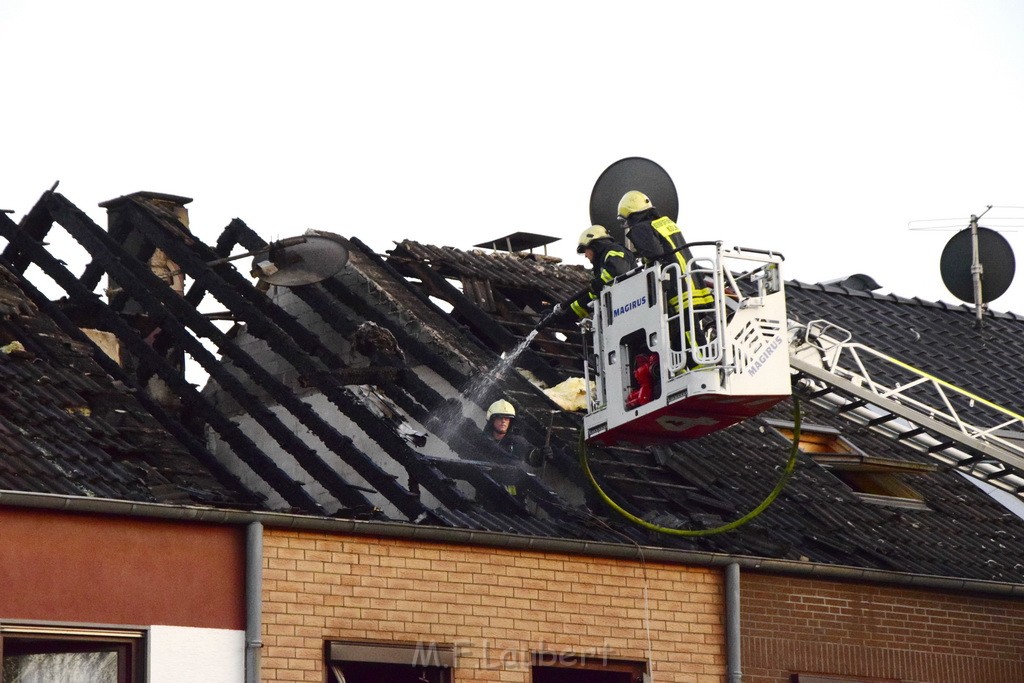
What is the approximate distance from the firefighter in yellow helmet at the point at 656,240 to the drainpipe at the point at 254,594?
3867mm

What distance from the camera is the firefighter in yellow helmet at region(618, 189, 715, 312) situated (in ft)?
51.3

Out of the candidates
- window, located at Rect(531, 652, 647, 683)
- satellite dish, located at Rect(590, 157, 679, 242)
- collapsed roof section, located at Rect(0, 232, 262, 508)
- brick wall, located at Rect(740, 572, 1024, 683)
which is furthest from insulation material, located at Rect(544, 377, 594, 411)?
collapsed roof section, located at Rect(0, 232, 262, 508)

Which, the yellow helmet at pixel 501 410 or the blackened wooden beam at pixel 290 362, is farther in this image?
the yellow helmet at pixel 501 410

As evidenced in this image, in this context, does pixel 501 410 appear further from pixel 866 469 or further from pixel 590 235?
pixel 866 469

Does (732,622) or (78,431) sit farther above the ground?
(78,431)

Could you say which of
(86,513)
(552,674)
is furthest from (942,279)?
(86,513)

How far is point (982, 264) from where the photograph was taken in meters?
25.9

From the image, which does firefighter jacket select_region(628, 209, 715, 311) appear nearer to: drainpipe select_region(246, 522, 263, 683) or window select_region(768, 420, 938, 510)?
window select_region(768, 420, 938, 510)

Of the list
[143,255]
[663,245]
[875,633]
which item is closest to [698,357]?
[663,245]

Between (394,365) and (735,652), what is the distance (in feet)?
14.0

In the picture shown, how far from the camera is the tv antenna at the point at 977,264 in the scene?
25.7m

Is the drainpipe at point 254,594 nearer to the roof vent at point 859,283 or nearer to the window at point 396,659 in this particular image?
the window at point 396,659

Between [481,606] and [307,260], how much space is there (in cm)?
484

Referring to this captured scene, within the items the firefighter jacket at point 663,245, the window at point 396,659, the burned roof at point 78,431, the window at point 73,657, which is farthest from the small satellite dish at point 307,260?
the window at point 73,657
